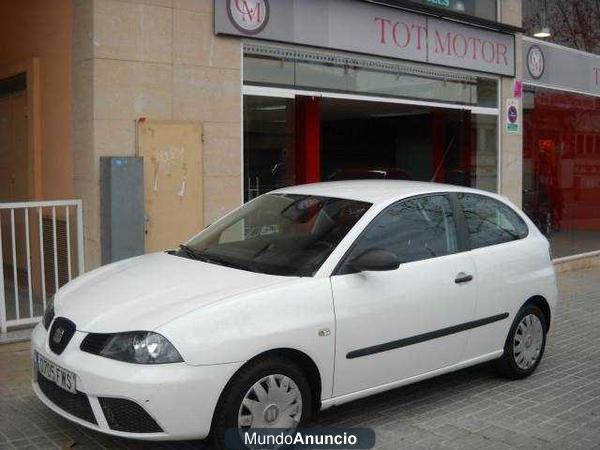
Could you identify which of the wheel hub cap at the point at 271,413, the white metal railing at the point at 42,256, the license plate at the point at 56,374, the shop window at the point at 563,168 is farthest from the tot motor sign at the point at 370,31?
the wheel hub cap at the point at 271,413

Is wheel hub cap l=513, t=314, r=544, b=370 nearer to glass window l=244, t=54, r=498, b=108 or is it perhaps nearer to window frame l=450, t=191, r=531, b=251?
window frame l=450, t=191, r=531, b=251

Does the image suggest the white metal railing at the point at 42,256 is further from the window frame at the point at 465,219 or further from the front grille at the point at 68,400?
the window frame at the point at 465,219

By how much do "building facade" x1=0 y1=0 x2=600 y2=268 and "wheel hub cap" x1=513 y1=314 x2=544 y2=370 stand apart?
3.42 m

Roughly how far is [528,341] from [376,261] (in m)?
2.09

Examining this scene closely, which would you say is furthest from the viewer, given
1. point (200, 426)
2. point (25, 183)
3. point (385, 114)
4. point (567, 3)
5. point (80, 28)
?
point (567, 3)

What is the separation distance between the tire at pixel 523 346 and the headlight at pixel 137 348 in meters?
2.92

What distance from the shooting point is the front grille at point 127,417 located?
3.81 metres

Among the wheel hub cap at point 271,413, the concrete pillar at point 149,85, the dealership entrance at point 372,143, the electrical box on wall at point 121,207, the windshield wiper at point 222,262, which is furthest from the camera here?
the dealership entrance at point 372,143

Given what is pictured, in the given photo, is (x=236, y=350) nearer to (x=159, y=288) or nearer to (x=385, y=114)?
(x=159, y=288)

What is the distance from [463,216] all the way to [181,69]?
136 inches

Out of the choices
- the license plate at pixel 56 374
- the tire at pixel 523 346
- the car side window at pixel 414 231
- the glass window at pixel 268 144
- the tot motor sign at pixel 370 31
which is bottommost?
the tire at pixel 523 346

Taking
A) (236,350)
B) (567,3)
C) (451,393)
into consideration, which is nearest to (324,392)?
(236,350)

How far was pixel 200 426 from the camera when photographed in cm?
388

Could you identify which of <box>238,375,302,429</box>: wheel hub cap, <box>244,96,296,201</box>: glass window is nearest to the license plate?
<box>238,375,302,429</box>: wheel hub cap
